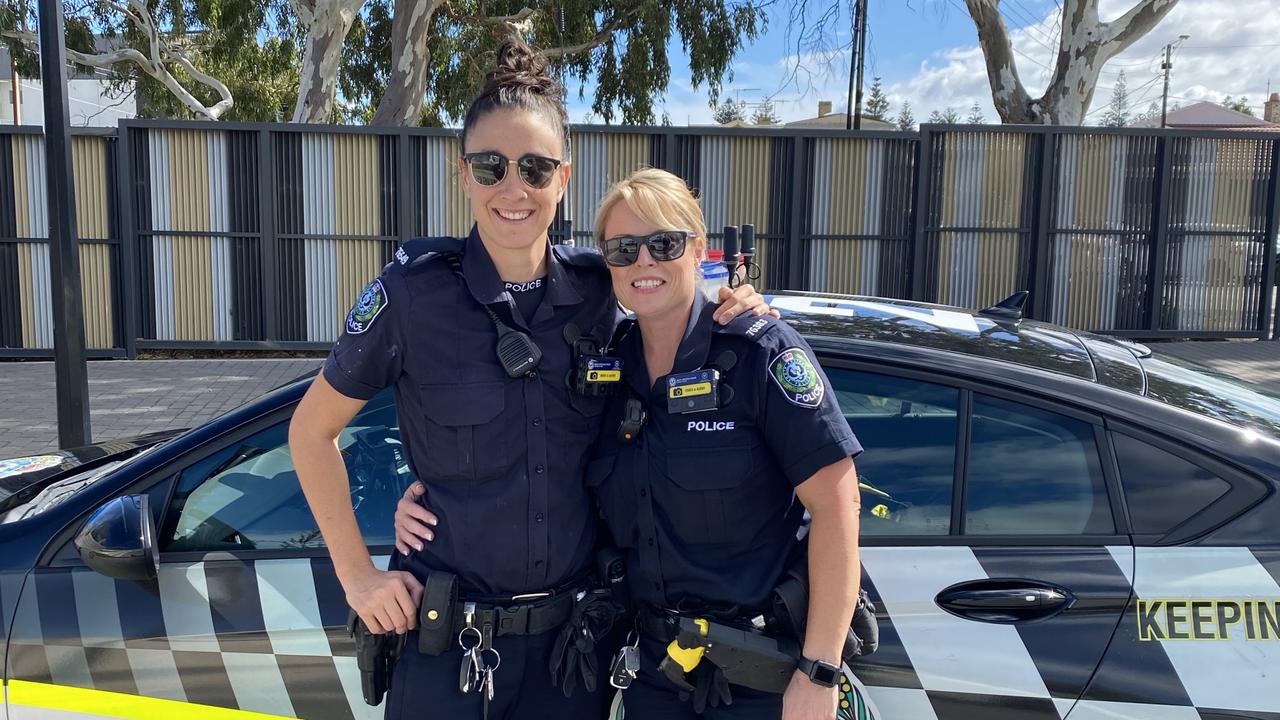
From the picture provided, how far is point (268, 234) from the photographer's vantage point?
1036 centimetres

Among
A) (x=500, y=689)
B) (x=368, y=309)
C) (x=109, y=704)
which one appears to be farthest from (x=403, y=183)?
(x=500, y=689)

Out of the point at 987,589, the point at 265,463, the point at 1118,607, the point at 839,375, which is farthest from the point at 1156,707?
the point at 265,463

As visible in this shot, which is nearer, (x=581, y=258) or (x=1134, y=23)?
(x=581, y=258)

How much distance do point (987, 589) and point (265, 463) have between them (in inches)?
67.0

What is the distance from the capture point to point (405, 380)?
1.88m

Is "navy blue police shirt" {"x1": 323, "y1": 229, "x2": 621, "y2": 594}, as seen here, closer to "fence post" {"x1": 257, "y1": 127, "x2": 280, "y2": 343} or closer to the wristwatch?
the wristwatch

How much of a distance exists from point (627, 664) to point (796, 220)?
9342mm

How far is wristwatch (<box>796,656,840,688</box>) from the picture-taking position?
1729 millimetres

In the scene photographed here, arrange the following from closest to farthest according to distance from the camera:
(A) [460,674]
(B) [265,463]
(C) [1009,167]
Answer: (A) [460,674], (B) [265,463], (C) [1009,167]

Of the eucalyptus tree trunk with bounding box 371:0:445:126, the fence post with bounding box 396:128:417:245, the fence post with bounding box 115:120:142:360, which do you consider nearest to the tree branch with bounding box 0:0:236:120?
the eucalyptus tree trunk with bounding box 371:0:445:126

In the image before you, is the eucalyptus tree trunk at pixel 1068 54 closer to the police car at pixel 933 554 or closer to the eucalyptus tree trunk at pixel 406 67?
the eucalyptus tree trunk at pixel 406 67

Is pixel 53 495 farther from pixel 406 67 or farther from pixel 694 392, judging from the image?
pixel 406 67

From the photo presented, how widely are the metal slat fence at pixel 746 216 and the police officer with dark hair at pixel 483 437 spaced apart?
828 cm

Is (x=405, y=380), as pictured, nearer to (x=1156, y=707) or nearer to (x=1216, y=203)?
(x=1156, y=707)
